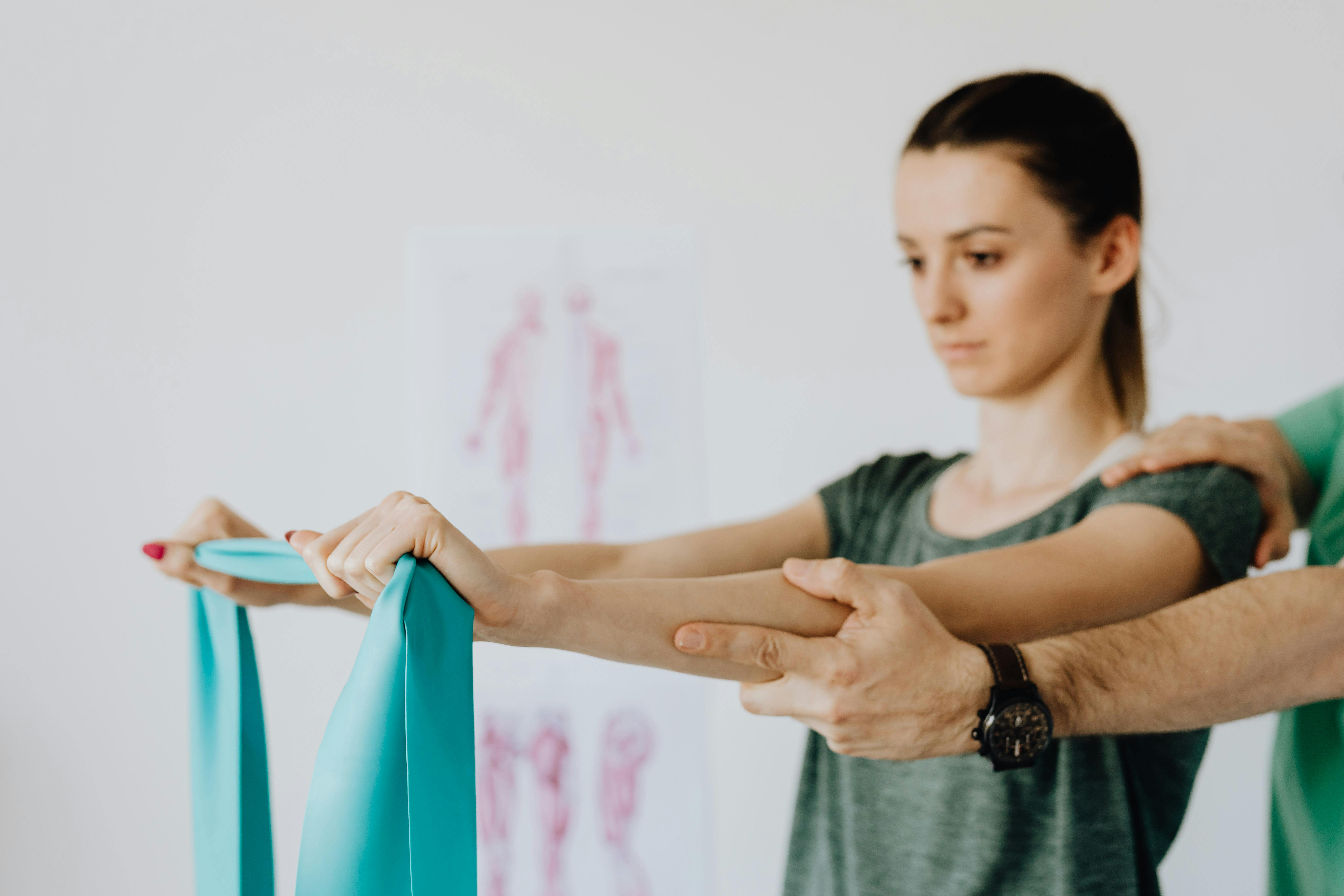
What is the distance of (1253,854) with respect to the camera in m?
2.15

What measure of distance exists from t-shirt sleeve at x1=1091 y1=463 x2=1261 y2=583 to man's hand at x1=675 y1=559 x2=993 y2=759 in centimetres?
32

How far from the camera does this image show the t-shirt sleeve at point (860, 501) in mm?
1415

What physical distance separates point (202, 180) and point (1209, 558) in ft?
6.81

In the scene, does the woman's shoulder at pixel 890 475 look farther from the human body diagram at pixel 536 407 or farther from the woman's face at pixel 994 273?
the human body diagram at pixel 536 407

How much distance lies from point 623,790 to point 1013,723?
5.06 ft

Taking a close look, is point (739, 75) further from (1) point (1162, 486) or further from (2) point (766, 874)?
(2) point (766, 874)

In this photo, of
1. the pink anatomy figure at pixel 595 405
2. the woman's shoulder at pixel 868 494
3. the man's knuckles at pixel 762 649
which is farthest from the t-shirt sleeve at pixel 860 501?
the pink anatomy figure at pixel 595 405

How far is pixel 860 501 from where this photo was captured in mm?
1416

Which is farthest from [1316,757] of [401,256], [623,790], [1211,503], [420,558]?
[401,256]

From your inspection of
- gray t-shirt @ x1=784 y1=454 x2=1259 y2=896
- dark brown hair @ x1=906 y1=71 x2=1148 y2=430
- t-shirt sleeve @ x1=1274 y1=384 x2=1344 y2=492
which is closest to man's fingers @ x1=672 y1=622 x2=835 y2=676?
gray t-shirt @ x1=784 y1=454 x2=1259 y2=896

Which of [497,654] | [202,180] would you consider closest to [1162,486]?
[497,654]

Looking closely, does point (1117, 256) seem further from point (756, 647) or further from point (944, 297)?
point (756, 647)

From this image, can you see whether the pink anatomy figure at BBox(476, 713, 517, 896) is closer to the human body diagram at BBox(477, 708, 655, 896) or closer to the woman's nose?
the human body diagram at BBox(477, 708, 655, 896)

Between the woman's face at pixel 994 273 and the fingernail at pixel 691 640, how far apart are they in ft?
1.87
